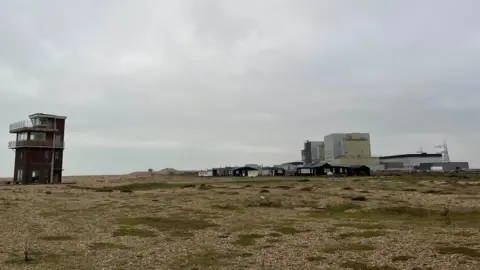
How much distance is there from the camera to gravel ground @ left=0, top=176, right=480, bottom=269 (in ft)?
74.5

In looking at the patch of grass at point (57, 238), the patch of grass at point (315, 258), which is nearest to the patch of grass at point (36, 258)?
the patch of grass at point (57, 238)

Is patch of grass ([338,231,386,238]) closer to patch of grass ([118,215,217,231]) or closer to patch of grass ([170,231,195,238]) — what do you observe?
patch of grass ([170,231,195,238])

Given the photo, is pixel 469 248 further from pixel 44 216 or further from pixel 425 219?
pixel 44 216

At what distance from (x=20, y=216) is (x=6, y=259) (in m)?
18.2

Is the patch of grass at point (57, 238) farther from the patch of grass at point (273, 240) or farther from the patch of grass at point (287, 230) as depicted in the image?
the patch of grass at point (287, 230)

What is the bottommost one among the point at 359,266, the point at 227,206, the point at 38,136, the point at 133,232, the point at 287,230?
the point at 359,266

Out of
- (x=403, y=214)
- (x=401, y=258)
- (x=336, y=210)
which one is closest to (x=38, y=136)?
(x=336, y=210)

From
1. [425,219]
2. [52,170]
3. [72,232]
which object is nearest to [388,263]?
[425,219]

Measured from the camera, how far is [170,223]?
3706 centimetres

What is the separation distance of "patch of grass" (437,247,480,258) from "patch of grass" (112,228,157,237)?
20.6 m

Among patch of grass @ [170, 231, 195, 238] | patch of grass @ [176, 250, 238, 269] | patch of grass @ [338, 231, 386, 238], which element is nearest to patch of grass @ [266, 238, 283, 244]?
patch of grass @ [176, 250, 238, 269]

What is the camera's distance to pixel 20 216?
39.1 metres

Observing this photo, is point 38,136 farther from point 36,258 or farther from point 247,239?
point 247,239

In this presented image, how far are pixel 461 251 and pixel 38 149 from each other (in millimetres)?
97824
